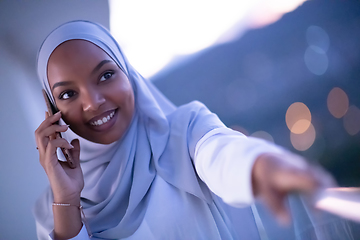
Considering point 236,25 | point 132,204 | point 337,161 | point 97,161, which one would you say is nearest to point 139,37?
point 236,25

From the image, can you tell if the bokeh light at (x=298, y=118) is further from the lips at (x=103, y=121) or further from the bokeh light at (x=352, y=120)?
the lips at (x=103, y=121)

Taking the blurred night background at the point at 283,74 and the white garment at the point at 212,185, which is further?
the blurred night background at the point at 283,74

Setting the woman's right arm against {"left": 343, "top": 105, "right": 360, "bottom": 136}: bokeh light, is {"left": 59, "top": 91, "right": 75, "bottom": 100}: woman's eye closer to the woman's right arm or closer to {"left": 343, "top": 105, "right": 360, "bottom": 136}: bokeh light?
the woman's right arm

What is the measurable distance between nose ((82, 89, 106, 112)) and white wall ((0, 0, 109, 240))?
65cm

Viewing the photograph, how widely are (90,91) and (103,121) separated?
99 millimetres

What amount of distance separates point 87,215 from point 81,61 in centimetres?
49

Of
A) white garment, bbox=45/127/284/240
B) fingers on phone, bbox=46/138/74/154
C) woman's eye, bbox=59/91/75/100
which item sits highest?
woman's eye, bbox=59/91/75/100

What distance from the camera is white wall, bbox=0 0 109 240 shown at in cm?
105

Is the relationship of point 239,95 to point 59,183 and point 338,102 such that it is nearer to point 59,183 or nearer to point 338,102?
point 338,102

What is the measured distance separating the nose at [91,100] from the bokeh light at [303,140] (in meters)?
1.24

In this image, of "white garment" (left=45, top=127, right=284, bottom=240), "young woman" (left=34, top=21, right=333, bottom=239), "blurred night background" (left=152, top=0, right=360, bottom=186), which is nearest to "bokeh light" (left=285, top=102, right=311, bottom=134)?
"blurred night background" (left=152, top=0, right=360, bottom=186)

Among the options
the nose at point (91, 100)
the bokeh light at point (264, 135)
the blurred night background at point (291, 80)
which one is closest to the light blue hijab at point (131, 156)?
the nose at point (91, 100)

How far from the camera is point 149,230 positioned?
648 mm

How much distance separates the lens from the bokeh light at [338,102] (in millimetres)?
1455
